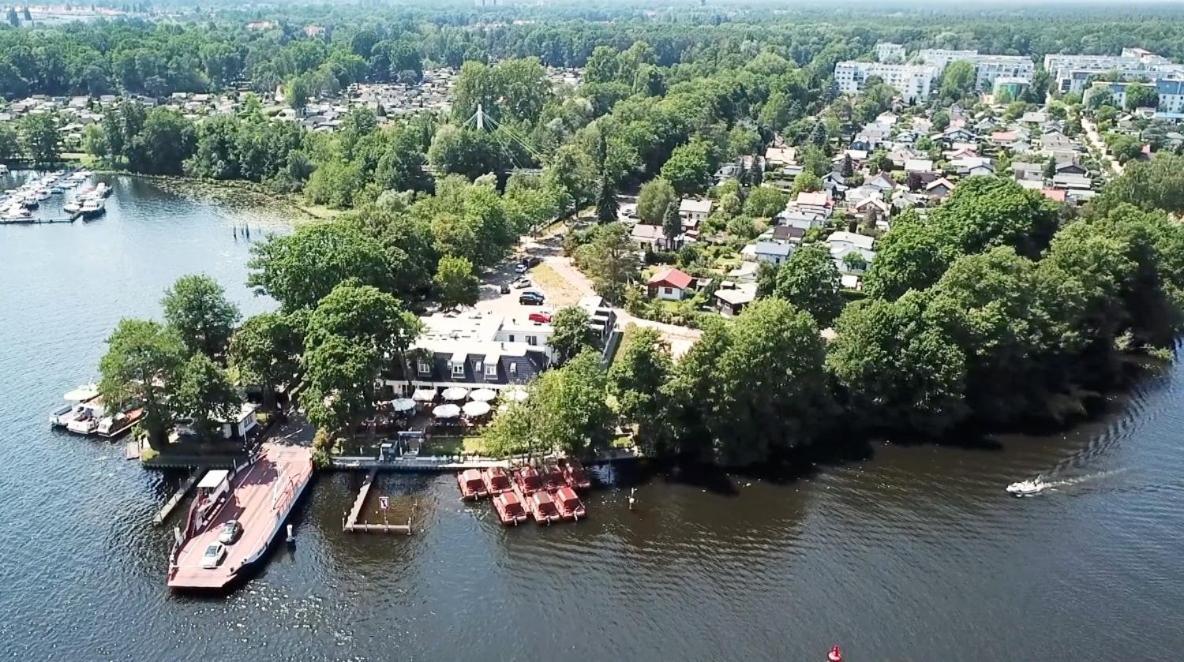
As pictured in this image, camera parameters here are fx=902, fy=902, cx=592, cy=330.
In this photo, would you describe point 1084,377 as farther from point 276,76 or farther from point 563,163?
point 276,76

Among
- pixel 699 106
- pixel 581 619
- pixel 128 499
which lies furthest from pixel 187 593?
pixel 699 106

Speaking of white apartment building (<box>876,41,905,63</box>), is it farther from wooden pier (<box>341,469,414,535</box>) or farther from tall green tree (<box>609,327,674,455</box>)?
wooden pier (<box>341,469,414,535</box>)

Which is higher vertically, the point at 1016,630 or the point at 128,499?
the point at 1016,630

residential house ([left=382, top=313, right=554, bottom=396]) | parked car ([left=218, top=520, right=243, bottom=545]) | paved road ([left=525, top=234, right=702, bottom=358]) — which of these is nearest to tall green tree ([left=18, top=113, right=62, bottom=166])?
paved road ([left=525, top=234, right=702, bottom=358])

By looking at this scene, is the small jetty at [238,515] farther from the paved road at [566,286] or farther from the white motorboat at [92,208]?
the white motorboat at [92,208]

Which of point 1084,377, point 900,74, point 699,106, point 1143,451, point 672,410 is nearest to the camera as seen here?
point 672,410

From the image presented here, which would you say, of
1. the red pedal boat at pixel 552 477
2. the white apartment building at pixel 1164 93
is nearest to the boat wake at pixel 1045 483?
the red pedal boat at pixel 552 477
